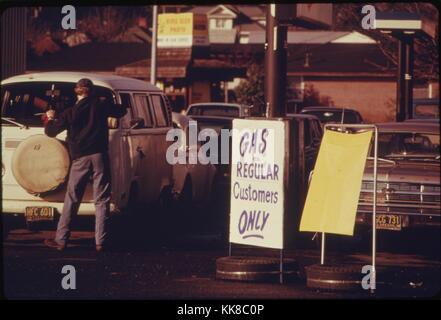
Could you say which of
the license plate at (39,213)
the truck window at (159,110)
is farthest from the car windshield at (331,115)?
the license plate at (39,213)

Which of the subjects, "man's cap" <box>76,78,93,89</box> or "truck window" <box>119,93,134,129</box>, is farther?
"truck window" <box>119,93,134,129</box>

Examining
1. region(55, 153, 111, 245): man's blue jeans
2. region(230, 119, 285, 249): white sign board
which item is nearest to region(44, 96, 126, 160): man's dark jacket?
region(55, 153, 111, 245): man's blue jeans

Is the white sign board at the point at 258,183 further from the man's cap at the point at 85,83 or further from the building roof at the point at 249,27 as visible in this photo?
the building roof at the point at 249,27

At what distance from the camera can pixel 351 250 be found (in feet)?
48.9

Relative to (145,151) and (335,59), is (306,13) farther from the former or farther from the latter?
(335,59)

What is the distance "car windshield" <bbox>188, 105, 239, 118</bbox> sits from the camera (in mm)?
26312

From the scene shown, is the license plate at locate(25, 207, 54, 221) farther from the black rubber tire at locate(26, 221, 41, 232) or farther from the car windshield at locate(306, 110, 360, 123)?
the car windshield at locate(306, 110, 360, 123)

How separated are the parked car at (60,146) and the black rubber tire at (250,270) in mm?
2903

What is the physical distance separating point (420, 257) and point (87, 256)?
4.17 meters

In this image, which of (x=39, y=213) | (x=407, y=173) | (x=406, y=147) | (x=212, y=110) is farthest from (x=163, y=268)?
(x=212, y=110)

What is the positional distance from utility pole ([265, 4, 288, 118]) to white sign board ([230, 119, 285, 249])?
78 centimetres

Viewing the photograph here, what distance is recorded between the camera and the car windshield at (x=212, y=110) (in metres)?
26.3

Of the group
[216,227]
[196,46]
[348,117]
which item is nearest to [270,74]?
[216,227]

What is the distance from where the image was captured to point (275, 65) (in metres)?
12.5
